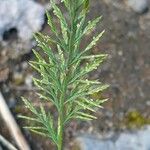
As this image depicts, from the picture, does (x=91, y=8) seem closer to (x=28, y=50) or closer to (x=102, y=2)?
(x=102, y=2)

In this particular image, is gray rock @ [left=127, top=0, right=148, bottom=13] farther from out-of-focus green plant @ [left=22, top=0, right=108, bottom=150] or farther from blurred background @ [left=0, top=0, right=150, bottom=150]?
out-of-focus green plant @ [left=22, top=0, right=108, bottom=150]

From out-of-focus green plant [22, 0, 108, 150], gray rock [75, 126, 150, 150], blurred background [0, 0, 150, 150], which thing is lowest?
gray rock [75, 126, 150, 150]

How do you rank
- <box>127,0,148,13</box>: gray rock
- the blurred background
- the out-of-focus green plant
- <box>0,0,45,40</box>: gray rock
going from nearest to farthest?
the out-of-focus green plant, the blurred background, <box>0,0,45,40</box>: gray rock, <box>127,0,148,13</box>: gray rock

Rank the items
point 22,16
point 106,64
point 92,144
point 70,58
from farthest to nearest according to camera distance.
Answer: point 22,16 → point 106,64 → point 92,144 → point 70,58

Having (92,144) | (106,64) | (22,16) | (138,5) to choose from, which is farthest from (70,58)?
(138,5)

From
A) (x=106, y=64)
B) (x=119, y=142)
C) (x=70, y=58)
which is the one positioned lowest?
(x=119, y=142)

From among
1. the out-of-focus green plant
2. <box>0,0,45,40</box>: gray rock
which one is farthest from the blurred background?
the out-of-focus green plant

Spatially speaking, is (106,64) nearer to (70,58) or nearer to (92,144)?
(92,144)
